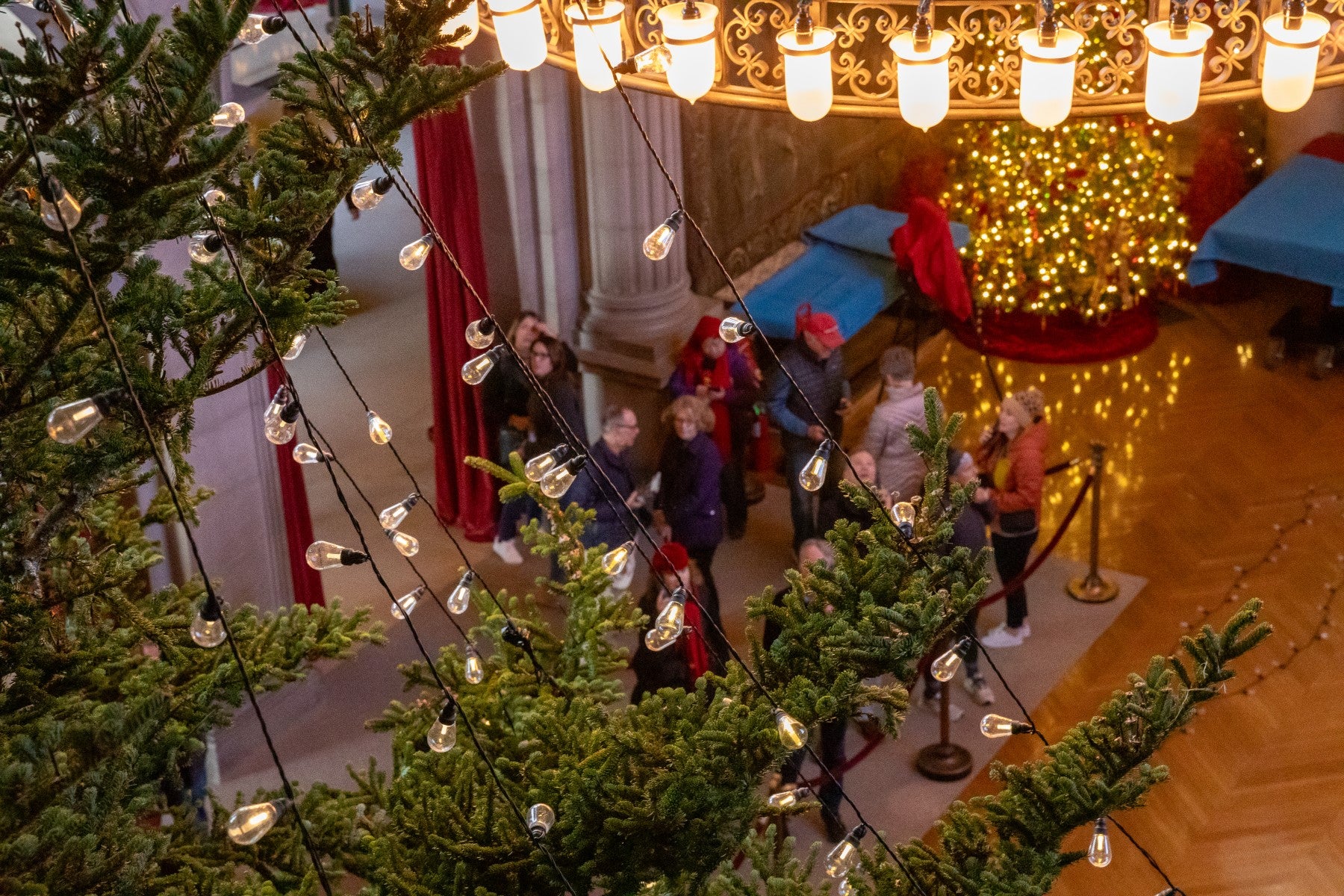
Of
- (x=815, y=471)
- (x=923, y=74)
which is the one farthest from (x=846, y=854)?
(x=923, y=74)

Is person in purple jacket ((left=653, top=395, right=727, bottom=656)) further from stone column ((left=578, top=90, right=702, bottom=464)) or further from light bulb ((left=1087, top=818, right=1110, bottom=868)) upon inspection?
light bulb ((left=1087, top=818, right=1110, bottom=868))

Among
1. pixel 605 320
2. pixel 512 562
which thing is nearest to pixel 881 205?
pixel 605 320

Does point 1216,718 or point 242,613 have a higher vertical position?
point 242,613

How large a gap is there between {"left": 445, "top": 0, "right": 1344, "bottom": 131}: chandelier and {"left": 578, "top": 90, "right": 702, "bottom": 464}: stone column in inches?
127

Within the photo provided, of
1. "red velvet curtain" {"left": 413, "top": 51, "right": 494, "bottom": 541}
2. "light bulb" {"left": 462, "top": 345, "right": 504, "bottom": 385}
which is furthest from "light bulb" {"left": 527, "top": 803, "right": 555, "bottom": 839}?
"red velvet curtain" {"left": 413, "top": 51, "right": 494, "bottom": 541}

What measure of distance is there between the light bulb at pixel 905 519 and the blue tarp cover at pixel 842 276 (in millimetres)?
6334

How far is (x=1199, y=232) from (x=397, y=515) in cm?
920

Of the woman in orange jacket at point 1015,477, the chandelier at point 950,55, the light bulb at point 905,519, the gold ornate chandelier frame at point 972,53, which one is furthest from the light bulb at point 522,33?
Answer: the woman in orange jacket at point 1015,477

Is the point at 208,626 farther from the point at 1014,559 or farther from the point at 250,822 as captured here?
the point at 1014,559

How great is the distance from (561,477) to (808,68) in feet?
7.22

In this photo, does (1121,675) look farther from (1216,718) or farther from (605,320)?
(605,320)

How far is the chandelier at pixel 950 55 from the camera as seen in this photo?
15.8 feet

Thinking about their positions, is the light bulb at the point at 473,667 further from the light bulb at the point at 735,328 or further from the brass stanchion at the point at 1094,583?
the brass stanchion at the point at 1094,583

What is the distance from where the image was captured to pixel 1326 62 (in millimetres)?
5008
